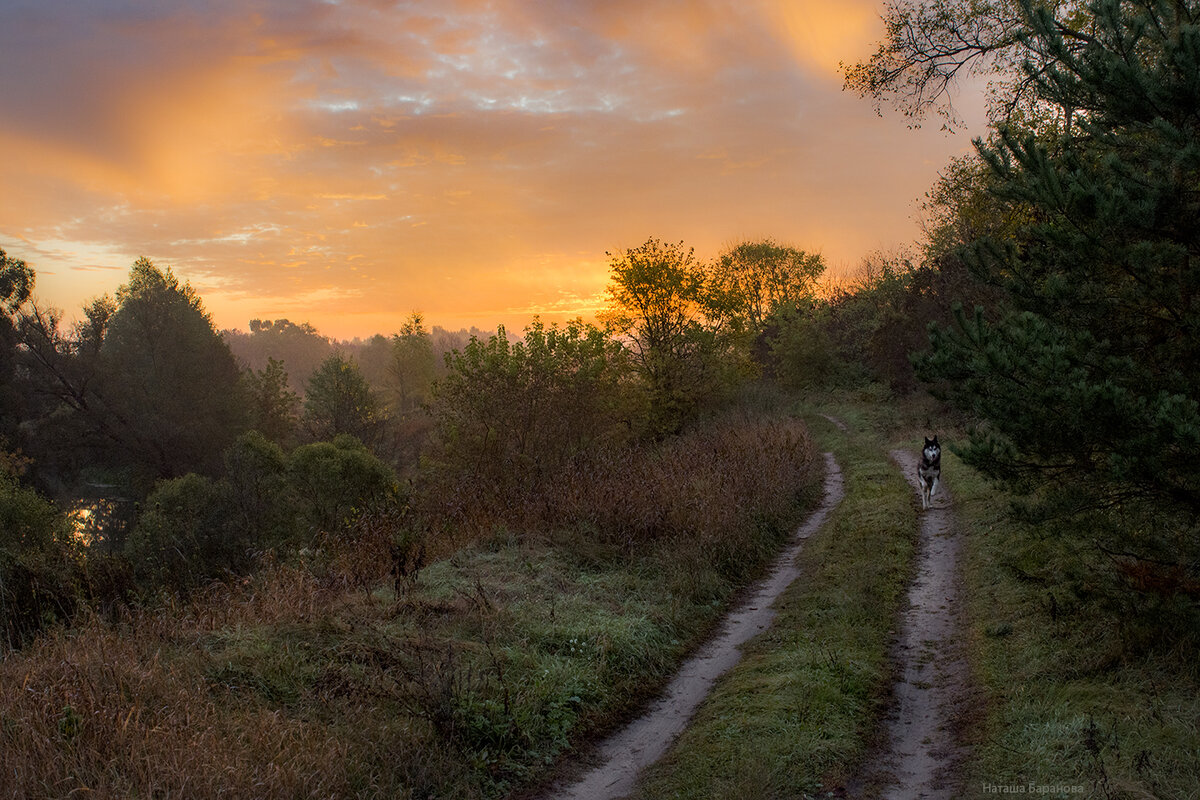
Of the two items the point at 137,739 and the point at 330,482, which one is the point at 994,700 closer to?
the point at 137,739

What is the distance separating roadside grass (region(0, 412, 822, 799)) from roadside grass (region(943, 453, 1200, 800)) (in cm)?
335

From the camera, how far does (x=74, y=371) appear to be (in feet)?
128

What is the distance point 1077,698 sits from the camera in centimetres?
593

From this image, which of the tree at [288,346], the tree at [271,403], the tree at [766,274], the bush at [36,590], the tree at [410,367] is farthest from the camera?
the tree at [288,346]

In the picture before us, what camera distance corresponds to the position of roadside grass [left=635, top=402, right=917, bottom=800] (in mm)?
5445

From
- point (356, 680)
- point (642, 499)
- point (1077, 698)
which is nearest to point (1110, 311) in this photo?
point (1077, 698)

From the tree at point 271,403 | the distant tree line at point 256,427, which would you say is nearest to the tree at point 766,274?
the distant tree line at point 256,427

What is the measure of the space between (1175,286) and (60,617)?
1286 cm

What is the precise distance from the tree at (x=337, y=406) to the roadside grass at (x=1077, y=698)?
138 ft

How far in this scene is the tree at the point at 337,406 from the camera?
44.7 meters

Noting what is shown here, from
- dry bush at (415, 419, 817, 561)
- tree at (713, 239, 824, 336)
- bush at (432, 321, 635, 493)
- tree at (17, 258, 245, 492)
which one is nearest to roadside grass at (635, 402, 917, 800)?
dry bush at (415, 419, 817, 561)

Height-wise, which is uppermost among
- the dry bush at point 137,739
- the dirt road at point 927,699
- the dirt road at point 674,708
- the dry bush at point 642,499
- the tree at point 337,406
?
the tree at point 337,406

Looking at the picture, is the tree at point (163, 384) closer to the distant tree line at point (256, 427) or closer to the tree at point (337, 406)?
the distant tree line at point (256, 427)

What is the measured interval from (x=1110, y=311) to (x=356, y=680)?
7.98 meters
